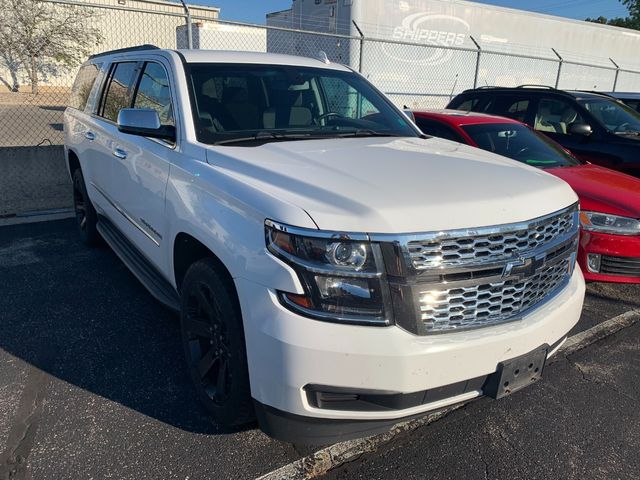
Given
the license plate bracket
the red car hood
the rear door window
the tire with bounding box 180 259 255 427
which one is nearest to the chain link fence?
the rear door window

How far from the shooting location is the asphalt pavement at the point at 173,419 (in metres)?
2.42

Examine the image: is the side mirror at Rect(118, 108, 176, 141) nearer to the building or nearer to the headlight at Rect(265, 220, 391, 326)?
the headlight at Rect(265, 220, 391, 326)

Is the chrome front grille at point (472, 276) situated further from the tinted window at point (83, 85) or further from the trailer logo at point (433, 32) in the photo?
the trailer logo at point (433, 32)

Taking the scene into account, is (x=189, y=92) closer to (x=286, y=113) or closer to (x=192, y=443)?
(x=286, y=113)

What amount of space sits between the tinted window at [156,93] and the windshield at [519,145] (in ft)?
10.8

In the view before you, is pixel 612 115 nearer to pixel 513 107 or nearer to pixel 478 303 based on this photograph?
pixel 513 107

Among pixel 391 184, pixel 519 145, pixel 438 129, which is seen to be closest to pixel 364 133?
pixel 391 184

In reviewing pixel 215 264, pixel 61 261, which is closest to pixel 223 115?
pixel 215 264

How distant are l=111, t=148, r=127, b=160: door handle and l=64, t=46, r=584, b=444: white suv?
499 millimetres

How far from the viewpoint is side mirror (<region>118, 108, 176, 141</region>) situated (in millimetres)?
2896

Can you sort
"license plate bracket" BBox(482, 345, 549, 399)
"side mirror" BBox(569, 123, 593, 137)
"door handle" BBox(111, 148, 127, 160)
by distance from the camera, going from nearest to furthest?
1. "license plate bracket" BBox(482, 345, 549, 399)
2. "door handle" BBox(111, 148, 127, 160)
3. "side mirror" BBox(569, 123, 593, 137)

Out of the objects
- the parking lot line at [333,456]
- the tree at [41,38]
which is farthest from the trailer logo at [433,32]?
the tree at [41,38]

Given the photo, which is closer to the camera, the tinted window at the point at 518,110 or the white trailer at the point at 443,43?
the tinted window at the point at 518,110

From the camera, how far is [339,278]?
1.95 metres
